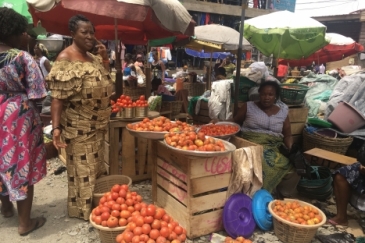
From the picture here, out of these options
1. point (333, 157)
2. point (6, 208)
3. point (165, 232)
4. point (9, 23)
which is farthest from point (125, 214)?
point (333, 157)

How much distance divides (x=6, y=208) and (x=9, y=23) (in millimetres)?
1965

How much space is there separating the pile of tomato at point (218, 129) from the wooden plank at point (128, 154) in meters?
1.10

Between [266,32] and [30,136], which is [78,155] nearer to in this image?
[30,136]

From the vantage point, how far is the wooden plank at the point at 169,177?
2.95m

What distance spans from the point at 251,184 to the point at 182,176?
80 centimetres

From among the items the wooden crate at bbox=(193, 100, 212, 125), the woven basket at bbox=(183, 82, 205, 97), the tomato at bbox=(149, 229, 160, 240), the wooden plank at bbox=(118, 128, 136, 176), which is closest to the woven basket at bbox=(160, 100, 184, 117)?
the wooden crate at bbox=(193, 100, 212, 125)

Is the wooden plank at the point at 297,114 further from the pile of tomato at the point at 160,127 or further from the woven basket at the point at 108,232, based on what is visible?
the woven basket at the point at 108,232

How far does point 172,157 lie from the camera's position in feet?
10.1

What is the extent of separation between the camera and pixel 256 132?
3885mm

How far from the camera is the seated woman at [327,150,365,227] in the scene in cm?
320

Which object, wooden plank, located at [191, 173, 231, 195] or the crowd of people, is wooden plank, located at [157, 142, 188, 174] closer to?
wooden plank, located at [191, 173, 231, 195]

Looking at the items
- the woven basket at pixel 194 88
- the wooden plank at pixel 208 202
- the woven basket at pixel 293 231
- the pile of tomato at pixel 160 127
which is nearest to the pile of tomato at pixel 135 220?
the wooden plank at pixel 208 202

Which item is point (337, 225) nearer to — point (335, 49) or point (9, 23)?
point (9, 23)

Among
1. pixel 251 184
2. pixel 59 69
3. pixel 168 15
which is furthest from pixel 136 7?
pixel 251 184
